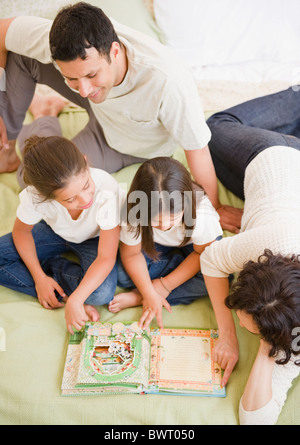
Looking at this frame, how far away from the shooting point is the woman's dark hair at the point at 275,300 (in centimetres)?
81

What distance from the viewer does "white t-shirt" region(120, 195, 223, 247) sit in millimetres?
1111

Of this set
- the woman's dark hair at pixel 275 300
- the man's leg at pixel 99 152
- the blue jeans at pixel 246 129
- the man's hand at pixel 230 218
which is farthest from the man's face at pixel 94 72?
the woman's dark hair at pixel 275 300

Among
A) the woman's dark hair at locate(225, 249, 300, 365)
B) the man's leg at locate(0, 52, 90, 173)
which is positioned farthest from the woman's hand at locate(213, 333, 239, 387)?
the man's leg at locate(0, 52, 90, 173)

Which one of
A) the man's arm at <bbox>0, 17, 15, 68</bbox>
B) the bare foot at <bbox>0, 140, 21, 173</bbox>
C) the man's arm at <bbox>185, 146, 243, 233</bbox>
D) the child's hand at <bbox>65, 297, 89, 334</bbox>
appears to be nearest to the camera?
the child's hand at <bbox>65, 297, 89, 334</bbox>

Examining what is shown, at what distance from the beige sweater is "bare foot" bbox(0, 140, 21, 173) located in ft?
2.55

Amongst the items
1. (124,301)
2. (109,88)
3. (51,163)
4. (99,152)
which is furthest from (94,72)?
(124,301)

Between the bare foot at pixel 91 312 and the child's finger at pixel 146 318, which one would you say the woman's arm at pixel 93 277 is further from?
the child's finger at pixel 146 318

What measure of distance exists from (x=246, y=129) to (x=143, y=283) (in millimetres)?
574

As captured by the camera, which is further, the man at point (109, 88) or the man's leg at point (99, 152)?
the man's leg at point (99, 152)

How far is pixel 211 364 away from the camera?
1023 mm

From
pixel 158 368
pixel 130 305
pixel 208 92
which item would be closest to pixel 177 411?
pixel 158 368

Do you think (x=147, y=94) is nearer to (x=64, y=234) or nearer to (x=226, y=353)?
(x=64, y=234)

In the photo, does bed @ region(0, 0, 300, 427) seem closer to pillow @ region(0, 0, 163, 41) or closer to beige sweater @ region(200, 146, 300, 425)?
beige sweater @ region(200, 146, 300, 425)
